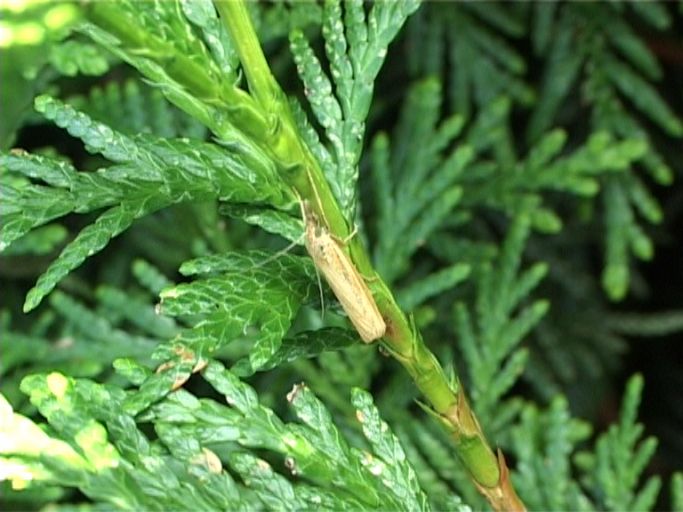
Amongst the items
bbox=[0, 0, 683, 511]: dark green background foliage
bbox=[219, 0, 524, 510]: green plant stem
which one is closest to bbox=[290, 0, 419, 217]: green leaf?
bbox=[0, 0, 683, 511]: dark green background foliage

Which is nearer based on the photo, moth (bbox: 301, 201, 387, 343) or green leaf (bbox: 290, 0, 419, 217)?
moth (bbox: 301, 201, 387, 343)

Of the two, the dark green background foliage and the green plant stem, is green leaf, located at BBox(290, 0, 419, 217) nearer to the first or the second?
the dark green background foliage

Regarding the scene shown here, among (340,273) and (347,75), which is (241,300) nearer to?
(340,273)

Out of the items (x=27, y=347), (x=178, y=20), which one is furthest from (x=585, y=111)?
(x=178, y=20)

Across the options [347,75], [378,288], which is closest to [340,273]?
[378,288]

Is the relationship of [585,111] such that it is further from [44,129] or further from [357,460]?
[357,460]
